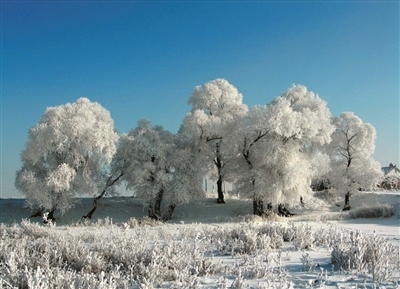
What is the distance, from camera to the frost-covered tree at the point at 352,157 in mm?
30594

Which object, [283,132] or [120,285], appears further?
[283,132]

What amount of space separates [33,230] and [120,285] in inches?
291

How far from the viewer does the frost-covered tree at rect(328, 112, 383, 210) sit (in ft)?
100

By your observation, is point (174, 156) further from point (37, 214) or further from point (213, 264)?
point (213, 264)

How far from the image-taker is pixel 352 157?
106ft

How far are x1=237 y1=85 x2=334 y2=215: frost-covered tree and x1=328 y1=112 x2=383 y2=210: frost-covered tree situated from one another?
7403mm

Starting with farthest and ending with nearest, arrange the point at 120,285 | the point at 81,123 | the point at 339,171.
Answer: the point at 339,171 < the point at 81,123 < the point at 120,285

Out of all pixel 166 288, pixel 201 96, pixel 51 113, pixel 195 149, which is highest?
pixel 201 96

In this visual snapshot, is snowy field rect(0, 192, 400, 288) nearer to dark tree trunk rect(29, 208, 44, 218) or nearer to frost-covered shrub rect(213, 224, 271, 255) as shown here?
frost-covered shrub rect(213, 224, 271, 255)

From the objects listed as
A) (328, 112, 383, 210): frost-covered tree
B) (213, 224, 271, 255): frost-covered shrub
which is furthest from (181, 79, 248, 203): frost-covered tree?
(213, 224, 271, 255): frost-covered shrub

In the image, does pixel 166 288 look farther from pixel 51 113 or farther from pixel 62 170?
pixel 51 113

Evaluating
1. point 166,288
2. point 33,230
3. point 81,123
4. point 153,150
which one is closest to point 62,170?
point 81,123

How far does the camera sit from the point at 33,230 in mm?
11320

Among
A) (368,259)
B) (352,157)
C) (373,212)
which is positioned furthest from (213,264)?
(352,157)
